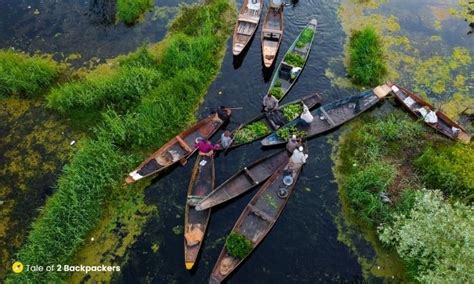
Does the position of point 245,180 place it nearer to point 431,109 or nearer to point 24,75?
point 431,109

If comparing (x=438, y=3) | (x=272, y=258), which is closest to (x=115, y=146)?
(x=272, y=258)

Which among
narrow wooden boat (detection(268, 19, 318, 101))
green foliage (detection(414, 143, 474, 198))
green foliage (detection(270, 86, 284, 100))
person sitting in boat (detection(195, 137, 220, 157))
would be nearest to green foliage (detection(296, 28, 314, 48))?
narrow wooden boat (detection(268, 19, 318, 101))

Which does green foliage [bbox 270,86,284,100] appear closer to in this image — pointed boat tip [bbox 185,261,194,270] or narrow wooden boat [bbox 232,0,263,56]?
narrow wooden boat [bbox 232,0,263,56]

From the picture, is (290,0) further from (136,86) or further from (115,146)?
(115,146)

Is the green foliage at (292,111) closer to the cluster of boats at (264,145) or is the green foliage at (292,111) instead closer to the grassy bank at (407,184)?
the cluster of boats at (264,145)

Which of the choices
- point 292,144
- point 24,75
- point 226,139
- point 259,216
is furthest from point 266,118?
point 24,75

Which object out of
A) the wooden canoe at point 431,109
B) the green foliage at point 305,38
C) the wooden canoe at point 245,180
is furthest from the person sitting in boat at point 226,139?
the wooden canoe at point 431,109

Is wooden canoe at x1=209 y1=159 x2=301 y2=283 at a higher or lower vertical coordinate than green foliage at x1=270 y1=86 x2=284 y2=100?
lower
